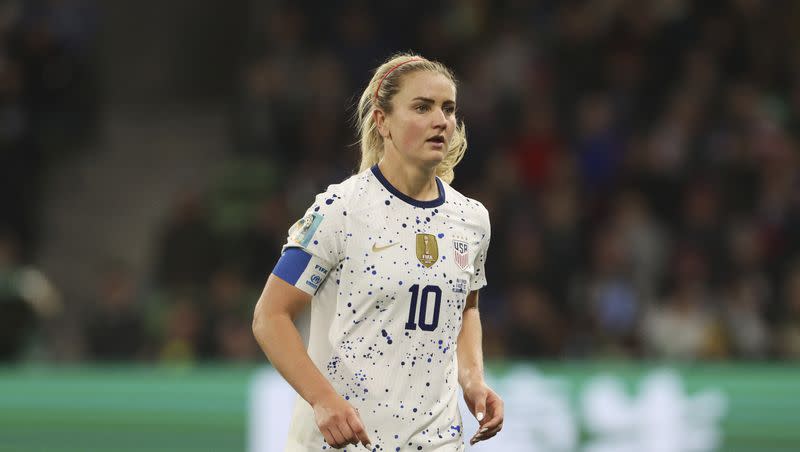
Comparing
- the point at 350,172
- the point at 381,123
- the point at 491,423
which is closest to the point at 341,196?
the point at 381,123

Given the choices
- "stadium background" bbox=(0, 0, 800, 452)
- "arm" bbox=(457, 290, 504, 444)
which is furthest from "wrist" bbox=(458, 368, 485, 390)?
"stadium background" bbox=(0, 0, 800, 452)

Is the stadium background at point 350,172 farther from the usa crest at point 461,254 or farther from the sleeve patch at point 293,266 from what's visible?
the sleeve patch at point 293,266

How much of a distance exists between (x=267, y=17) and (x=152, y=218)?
6.54 ft

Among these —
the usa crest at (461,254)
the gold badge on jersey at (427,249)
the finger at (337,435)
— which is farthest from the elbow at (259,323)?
the usa crest at (461,254)

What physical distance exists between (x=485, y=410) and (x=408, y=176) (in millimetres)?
644

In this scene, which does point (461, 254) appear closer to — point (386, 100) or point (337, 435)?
point (386, 100)

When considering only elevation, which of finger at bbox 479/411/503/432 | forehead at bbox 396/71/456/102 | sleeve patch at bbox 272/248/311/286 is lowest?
finger at bbox 479/411/503/432

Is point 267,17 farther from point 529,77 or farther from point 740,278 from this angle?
point 740,278

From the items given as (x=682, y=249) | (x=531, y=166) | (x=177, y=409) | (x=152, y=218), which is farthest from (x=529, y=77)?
(x=177, y=409)

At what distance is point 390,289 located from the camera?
335 centimetres

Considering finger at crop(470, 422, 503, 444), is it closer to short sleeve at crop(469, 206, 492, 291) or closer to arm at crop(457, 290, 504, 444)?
arm at crop(457, 290, 504, 444)

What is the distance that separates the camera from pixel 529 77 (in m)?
9.98

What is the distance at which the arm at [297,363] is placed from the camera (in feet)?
10.4

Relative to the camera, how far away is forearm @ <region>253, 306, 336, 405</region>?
3.23 metres
